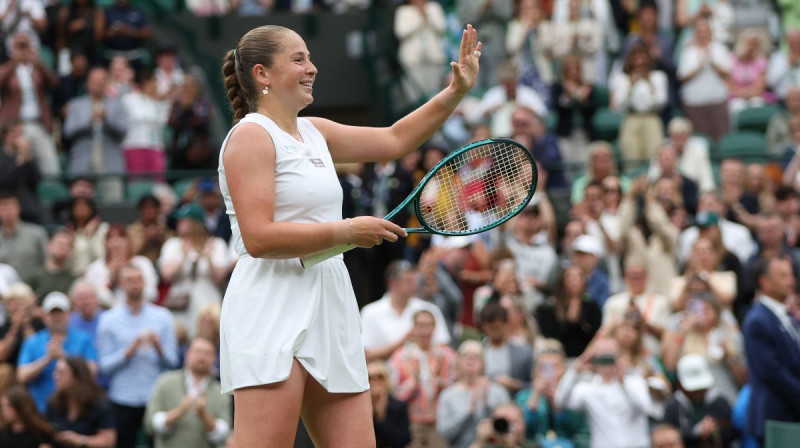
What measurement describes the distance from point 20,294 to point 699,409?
511cm

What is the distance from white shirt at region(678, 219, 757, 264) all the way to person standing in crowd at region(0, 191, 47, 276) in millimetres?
5372

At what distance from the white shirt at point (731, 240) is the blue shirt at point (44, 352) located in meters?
4.71

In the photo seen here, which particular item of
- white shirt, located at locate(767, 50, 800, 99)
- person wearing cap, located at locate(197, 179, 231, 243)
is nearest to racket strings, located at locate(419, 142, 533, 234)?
person wearing cap, located at locate(197, 179, 231, 243)

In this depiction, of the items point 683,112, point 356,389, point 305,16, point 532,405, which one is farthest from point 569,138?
point 356,389

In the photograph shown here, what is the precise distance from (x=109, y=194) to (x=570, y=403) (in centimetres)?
648

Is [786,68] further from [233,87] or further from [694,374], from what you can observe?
[233,87]

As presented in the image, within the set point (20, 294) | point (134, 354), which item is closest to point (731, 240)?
point (134, 354)

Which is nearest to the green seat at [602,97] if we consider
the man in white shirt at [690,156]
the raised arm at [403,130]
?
the man in white shirt at [690,156]

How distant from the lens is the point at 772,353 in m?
9.20

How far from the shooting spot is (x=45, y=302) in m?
11.5

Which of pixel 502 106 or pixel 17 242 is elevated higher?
pixel 502 106

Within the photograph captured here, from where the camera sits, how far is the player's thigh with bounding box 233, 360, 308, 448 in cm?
456

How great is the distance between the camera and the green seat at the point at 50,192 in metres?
14.7

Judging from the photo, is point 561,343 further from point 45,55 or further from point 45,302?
point 45,55
